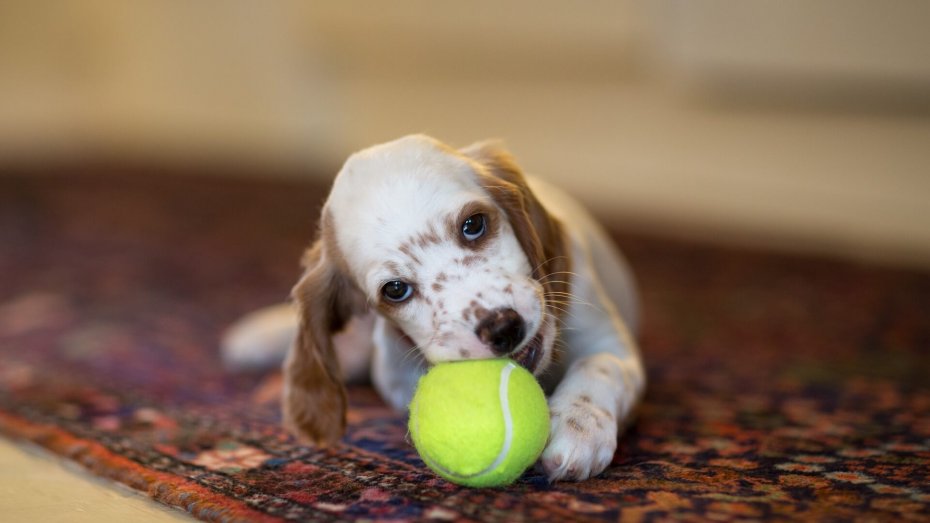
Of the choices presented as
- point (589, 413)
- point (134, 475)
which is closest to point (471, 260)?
point (589, 413)

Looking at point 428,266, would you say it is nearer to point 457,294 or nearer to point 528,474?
point 457,294

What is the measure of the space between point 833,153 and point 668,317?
1989 millimetres

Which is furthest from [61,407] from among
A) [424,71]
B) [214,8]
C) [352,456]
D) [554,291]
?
[214,8]

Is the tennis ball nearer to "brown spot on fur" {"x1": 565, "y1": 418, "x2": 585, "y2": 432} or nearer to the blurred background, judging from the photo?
"brown spot on fur" {"x1": 565, "y1": 418, "x2": 585, "y2": 432}

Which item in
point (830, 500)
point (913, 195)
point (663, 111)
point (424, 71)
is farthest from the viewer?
point (424, 71)

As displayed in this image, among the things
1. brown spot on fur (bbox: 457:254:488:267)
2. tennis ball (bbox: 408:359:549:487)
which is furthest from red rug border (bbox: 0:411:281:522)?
brown spot on fur (bbox: 457:254:488:267)

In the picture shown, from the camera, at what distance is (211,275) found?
14.5 feet

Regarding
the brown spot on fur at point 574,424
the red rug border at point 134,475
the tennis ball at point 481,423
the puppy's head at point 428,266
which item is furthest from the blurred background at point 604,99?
the red rug border at point 134,475

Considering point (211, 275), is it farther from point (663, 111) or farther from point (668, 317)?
point (663, 111)

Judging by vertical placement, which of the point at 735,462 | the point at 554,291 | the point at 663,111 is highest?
the point at 663,111

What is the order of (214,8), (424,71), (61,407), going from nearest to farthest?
(61,407) < (424,71) < (214,8)

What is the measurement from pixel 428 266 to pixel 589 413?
40cm

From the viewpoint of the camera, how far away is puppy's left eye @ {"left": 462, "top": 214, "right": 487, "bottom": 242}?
201 cm

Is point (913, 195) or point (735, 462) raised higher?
point (913, 195)
